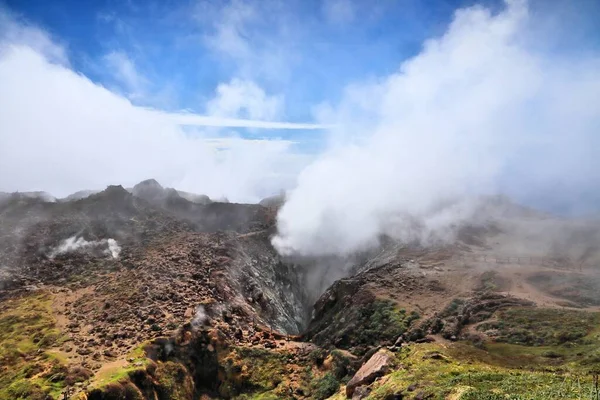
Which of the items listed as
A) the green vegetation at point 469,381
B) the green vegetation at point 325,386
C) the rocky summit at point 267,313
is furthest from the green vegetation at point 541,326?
the green vegetation at point 325,386

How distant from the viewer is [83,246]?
66.2m

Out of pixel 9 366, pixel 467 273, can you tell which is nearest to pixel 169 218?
pixel 9 366

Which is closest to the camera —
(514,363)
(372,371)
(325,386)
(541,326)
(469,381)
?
(469,381)

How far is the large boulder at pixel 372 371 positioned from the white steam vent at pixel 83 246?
47.5 meters

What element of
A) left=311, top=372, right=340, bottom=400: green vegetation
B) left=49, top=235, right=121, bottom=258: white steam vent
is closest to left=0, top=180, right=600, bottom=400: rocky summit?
left=311, top=372, right=340, bottom=400: green vegetation

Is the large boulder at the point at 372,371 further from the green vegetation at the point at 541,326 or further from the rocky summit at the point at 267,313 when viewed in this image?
the green vegetation at the point at 541,326

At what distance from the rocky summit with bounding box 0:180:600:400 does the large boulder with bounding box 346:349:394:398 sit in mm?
171

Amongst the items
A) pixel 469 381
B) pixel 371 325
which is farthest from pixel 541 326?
pixel 469 381

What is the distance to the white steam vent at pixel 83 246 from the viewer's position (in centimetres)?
6488

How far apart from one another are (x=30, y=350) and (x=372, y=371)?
35.1 meters

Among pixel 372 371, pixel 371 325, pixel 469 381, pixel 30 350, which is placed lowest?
pixel 372 371

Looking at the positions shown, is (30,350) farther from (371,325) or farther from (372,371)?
(371,325)

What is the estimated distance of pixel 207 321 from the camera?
4734cm

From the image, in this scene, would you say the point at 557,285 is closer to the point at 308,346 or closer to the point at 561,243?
the point at 561,243
